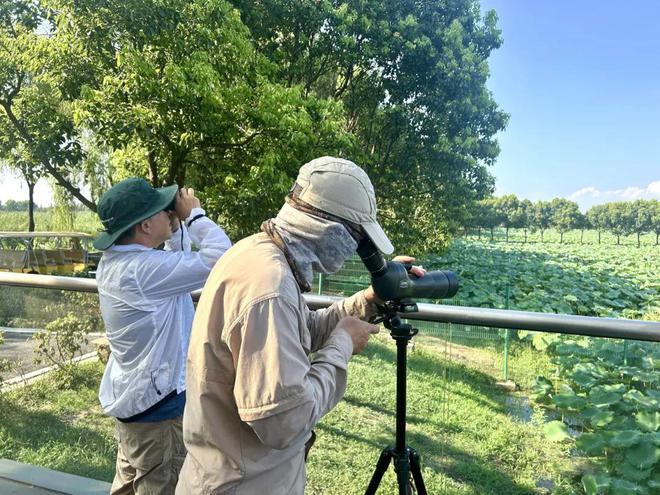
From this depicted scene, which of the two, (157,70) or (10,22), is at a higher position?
(10,22)

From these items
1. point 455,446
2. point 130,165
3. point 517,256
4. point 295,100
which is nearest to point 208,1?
point 295,100

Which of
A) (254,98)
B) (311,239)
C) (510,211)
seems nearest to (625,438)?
(311,239)

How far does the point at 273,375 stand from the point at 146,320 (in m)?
0.77

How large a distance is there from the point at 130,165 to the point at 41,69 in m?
2.84

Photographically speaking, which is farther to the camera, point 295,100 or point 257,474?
point 295,100

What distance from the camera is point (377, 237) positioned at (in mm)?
1096

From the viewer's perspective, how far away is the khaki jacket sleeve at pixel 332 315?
Result: 1.36 m

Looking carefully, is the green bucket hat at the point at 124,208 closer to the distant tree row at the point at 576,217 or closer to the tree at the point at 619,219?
the distant tree row at the point at 576,217

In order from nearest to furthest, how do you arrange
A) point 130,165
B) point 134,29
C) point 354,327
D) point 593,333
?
1. point 354,327
2. point 593,333
3. point 134,29
4. point 130,165

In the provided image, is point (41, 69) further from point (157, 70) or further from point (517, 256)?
point (517, 256)

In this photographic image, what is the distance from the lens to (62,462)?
2.45 m

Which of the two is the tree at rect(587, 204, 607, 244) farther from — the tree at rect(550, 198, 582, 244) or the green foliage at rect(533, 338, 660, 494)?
the green foliage at rect(533, 338, 660, 494)

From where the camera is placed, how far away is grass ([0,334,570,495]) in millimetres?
1718

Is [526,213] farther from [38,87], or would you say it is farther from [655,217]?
[38,87]
